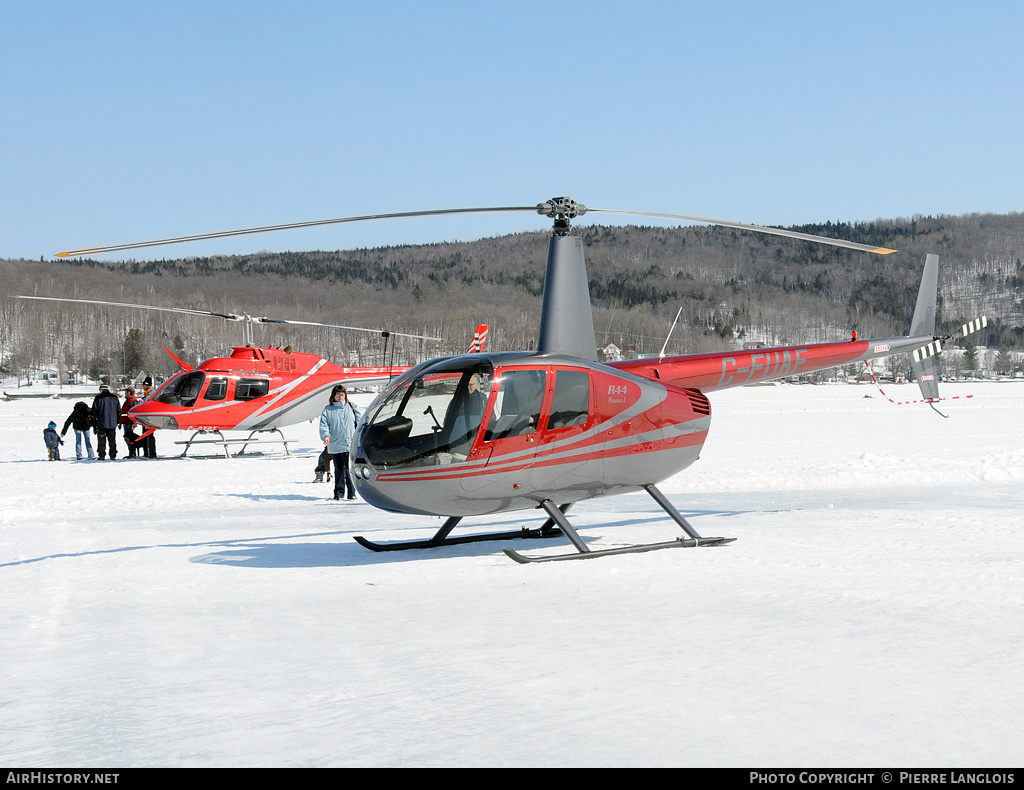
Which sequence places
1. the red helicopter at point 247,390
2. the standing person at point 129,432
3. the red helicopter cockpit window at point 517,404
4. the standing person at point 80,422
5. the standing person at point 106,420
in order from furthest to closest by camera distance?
1. the standing person at point 129,432
2. the red helicopter at point 247,390
3. the standing person at point 106,420
4. the standing person at point 80,422
5. the red helicopter cockpit window at point 517,404

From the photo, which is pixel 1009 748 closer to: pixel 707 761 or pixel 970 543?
pixel 707 761

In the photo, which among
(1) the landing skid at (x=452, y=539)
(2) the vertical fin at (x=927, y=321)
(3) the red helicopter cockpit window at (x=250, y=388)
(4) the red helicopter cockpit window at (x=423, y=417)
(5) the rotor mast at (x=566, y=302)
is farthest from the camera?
(3) the red helicopter cockpit window at (x=250, y=388)

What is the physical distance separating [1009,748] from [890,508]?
7.74 meters

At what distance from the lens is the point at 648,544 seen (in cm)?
854

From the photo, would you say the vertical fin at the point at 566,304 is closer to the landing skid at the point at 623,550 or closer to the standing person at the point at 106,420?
the landing skid at the point at 623,550

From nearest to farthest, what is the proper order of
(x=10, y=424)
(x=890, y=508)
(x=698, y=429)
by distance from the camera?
(x=698, y=429)
(x=890, y=508)
(x=10, y=424)

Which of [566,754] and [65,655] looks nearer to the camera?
[566,754]

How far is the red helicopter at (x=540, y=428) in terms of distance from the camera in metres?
7.39

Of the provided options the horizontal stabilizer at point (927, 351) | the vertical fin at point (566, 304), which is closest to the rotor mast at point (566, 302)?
the vertical fin at point (566, 304)

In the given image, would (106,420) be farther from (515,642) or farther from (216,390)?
(515,642)

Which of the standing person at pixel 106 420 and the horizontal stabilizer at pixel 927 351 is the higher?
the horizontal stabilizer at pixel 927 351

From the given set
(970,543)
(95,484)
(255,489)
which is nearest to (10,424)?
(95,484)

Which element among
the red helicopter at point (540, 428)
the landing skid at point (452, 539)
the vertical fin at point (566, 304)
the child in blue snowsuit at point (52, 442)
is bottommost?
the child in blue snowsuit at point (52, 442)

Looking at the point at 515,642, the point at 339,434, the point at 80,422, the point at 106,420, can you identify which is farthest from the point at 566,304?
the point at 80,422
